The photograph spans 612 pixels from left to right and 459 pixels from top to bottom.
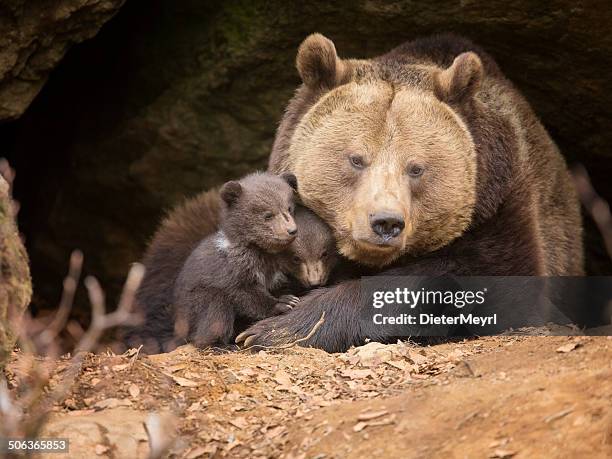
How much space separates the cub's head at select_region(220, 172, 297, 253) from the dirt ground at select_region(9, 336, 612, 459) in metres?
0.82

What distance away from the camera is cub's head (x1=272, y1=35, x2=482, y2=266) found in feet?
21.7

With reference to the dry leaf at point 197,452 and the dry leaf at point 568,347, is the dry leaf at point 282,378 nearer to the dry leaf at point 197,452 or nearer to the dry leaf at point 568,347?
the dry leaf at point 197,452

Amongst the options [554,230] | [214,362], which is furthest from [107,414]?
[554,230]

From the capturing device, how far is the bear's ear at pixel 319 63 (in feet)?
22.6

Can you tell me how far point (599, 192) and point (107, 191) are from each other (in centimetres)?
535

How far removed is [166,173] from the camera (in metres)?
10.0

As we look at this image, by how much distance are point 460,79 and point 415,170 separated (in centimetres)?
81

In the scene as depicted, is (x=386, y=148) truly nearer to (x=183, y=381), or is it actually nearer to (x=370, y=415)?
(x=183, y=381)

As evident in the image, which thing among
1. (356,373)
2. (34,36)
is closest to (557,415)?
(356,373)

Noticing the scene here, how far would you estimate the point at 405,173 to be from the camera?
6.62m

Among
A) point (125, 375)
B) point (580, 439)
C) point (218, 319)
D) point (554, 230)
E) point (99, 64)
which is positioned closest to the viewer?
point (580, 439)

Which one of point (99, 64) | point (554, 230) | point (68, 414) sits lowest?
point (68, 414)

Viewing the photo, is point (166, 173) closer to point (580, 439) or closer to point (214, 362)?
point (214, 362)

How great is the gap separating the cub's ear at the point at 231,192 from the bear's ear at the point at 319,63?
3.72ft
